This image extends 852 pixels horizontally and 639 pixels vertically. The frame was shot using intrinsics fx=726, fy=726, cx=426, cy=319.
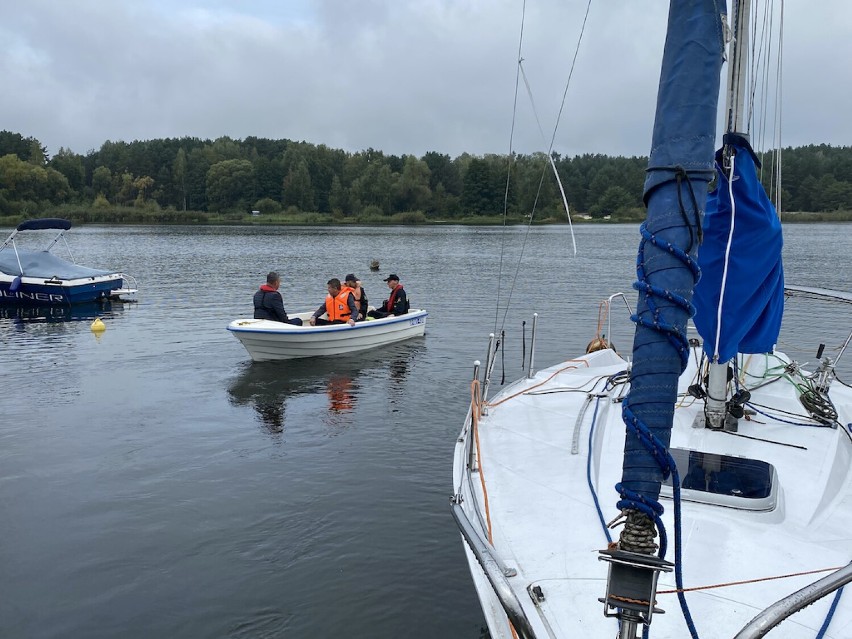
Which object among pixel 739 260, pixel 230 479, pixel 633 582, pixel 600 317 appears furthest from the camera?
pixel 600 317

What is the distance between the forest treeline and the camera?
369 feet

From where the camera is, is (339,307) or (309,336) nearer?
(309,336)

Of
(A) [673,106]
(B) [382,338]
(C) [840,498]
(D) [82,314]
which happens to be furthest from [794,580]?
(D) [82,314]

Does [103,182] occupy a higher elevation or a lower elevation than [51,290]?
higher

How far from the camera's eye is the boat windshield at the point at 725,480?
15.7 ft

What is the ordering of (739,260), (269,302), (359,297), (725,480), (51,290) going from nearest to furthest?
1. (725,480)
2. (739,260)
3. (269,302)
4. (359,297)
5. (51,290)

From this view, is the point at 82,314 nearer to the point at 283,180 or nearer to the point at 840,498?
the point at 840,498

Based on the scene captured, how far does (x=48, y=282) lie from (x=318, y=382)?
1551 centimetres

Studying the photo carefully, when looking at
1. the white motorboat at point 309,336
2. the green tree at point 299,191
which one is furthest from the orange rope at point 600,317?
the green tree at point 299,191

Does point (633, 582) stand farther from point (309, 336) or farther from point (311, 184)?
point (311, 184)

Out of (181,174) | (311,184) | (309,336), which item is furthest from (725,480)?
(181,174)

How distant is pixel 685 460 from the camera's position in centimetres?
533

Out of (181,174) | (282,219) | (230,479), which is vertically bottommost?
(230,479)

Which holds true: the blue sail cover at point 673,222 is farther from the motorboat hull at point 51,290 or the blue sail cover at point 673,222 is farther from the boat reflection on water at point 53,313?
the motorboat hull at point 51,290
